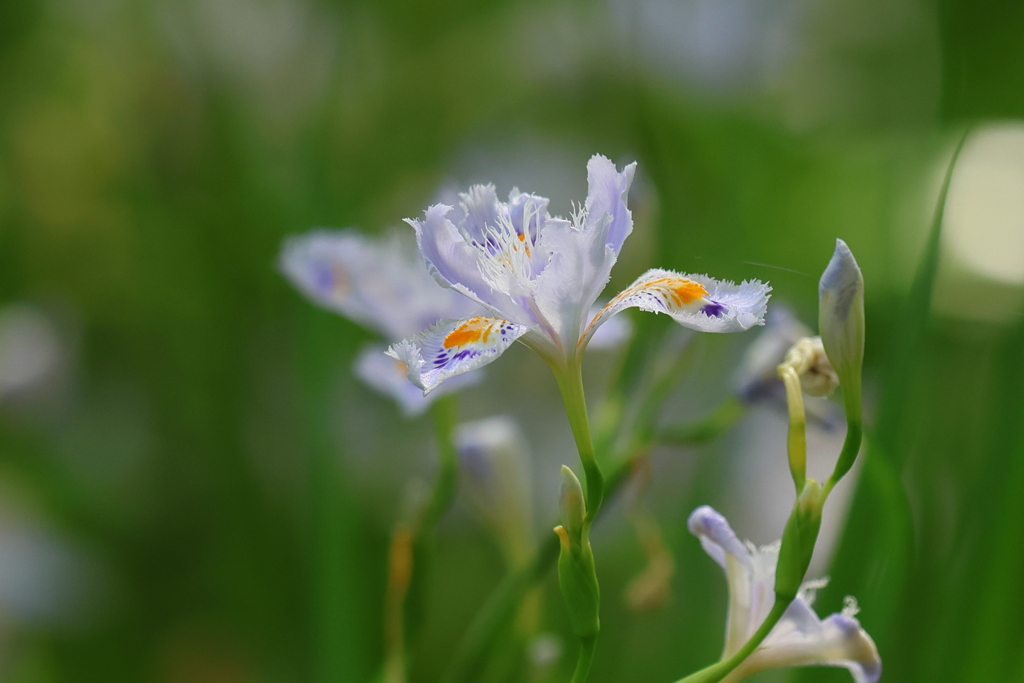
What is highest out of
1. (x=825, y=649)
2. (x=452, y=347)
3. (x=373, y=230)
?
(x=452, y=347)

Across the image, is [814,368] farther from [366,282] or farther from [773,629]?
[366,282]

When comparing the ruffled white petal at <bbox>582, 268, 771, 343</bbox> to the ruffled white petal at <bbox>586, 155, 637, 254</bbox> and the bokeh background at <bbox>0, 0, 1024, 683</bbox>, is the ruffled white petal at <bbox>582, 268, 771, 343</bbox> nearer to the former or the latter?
the ruffled white petal at <bbox>586, 155, 637, 254</bbox>

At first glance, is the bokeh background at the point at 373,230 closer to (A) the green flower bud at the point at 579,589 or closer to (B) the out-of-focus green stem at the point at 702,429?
(B) the out-of-focus green stem at the point at 702,429

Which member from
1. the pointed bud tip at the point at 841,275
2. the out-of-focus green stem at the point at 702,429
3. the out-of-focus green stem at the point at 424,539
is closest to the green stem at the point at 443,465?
the out-of-focus green stem at the point at 424,539

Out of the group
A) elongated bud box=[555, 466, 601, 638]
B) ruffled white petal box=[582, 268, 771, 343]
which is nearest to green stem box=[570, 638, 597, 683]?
elongated bud box=[555, 466, 601, 638]

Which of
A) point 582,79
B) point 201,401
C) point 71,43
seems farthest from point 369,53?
point 201,401

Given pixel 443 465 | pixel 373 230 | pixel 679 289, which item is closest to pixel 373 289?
pixel 443 465
